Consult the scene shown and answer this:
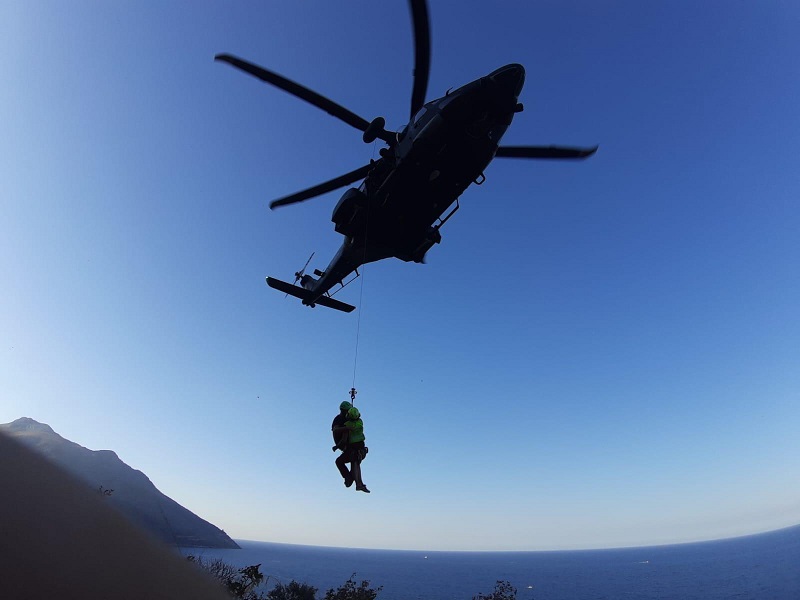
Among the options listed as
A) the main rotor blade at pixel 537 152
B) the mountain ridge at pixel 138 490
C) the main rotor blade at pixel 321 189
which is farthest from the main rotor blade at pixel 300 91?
the mountain ridge at pixel 138 490

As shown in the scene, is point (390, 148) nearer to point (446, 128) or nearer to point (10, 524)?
point (446, 128)

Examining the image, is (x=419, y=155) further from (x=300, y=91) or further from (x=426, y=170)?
(x=300, y=91)

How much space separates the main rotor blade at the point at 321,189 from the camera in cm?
1063

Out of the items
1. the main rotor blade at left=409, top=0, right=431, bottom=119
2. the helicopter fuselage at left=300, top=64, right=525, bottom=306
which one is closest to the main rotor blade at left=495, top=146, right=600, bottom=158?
the helicopter fuselage at left=300, top=64, right=525, bottom=306

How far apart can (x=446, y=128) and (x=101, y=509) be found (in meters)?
9.54

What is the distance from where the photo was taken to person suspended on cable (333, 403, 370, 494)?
8562 mm

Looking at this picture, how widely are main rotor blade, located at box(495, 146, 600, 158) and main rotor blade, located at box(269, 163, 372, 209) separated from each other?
11.6 feet

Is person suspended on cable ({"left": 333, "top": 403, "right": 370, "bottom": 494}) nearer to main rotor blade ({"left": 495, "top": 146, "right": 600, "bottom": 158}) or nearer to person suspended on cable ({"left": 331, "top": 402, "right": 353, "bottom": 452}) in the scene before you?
person suspended on cable ({"left": 331, "top": 402, "right": 353, "bottom": 452})

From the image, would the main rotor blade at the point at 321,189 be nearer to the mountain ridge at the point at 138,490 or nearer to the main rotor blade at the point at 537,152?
the main rotor blade at the point at 537,152

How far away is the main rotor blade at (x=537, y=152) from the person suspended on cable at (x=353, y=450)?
728 cm

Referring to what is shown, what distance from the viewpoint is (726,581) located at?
107250 mm

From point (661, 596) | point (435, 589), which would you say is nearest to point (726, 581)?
point (661, 596)

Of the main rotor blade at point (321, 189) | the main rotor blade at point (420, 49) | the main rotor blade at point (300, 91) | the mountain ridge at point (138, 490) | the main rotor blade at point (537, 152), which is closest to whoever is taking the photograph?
the main rotor blade at point (420, 49)

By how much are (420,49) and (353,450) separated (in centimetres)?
822
